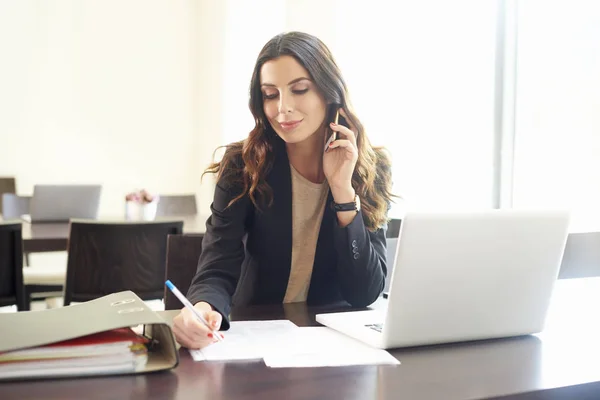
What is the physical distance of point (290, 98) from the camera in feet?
4.80

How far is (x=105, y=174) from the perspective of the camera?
16.7 ft

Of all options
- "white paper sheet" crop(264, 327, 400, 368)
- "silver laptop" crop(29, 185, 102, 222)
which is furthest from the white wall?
"white paper sheet" crop(264, 327, 400, 368)

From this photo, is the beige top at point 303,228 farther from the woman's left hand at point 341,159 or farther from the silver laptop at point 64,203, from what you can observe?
the silver laptop at point 64,203

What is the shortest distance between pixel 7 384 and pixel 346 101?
0.97 meters

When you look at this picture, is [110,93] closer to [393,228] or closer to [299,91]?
Answer: [393,228]

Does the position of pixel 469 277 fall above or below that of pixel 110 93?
below

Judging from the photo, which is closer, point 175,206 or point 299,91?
point 299,91

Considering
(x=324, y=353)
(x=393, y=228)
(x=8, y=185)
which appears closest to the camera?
(x=324, y=353)

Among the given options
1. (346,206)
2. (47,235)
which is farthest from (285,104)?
(47,235)

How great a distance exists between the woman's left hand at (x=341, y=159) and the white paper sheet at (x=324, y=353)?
47 cm

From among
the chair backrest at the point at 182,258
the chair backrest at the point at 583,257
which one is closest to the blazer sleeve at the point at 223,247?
the chair backrest at the point at 182,258

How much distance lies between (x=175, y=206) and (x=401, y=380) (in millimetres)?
3148

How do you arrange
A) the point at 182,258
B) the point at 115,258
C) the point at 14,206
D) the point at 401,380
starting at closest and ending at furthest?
the point at 401,380 → the point at 182,258 → the point at 115,258 → the point at 14,206

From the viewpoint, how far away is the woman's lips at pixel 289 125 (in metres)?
1.46
